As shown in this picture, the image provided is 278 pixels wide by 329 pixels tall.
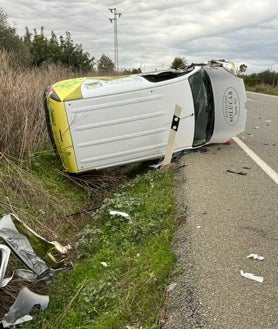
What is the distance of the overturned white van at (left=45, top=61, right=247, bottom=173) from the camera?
5914mm

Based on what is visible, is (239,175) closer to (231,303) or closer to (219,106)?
(219,106)

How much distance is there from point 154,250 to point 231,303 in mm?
1041

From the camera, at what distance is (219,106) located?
24.0 ft

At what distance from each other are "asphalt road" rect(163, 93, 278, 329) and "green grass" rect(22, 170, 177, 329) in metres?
0.15

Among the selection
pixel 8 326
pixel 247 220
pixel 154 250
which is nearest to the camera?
pixel 8 326

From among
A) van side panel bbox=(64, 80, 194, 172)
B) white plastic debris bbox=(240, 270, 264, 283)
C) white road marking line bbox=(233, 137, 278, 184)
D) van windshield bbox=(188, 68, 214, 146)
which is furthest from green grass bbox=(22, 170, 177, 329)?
van windshield bbox=(188, 68, 214, 146)

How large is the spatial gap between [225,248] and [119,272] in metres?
0.90

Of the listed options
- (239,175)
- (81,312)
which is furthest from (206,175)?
(81,312)

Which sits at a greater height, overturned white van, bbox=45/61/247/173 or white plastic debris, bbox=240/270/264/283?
overturned white van, bbox=45/61/247/173

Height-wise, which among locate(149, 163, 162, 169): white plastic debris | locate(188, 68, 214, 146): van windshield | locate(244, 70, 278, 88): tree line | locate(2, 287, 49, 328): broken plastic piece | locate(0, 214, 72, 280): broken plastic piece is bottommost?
locate(244, 70, 278, 88): tree line

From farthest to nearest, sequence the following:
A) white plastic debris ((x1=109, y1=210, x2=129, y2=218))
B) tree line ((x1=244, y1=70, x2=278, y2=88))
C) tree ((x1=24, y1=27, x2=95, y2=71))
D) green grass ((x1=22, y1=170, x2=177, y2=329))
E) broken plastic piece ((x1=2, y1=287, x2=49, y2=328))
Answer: tree line ((x1=244, y1=70, x2=278, y2=88)), tree ((x1=24, y1=27, x2=95, y2=71)), white plastic debris ((x1=109, y1=210, x2=129, y2=218)), broken plastic piece ((x1=2, y1=287, x2=49, y2=328)), green grass ((x1=22, y1=170, x2=177, y2=329))

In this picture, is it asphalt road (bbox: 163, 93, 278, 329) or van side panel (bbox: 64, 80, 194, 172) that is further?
van side panel (bbox: 64, 80, 194, 172)

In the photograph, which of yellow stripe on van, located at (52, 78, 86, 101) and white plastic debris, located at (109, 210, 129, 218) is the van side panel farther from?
white plastic debris, located at (109, 210, 129, 218)

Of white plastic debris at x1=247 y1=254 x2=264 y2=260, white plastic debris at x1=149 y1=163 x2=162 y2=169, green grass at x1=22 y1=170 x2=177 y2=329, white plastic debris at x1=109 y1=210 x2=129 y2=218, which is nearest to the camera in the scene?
green grass at x1=22 y1=170 x2=177 y2=329
